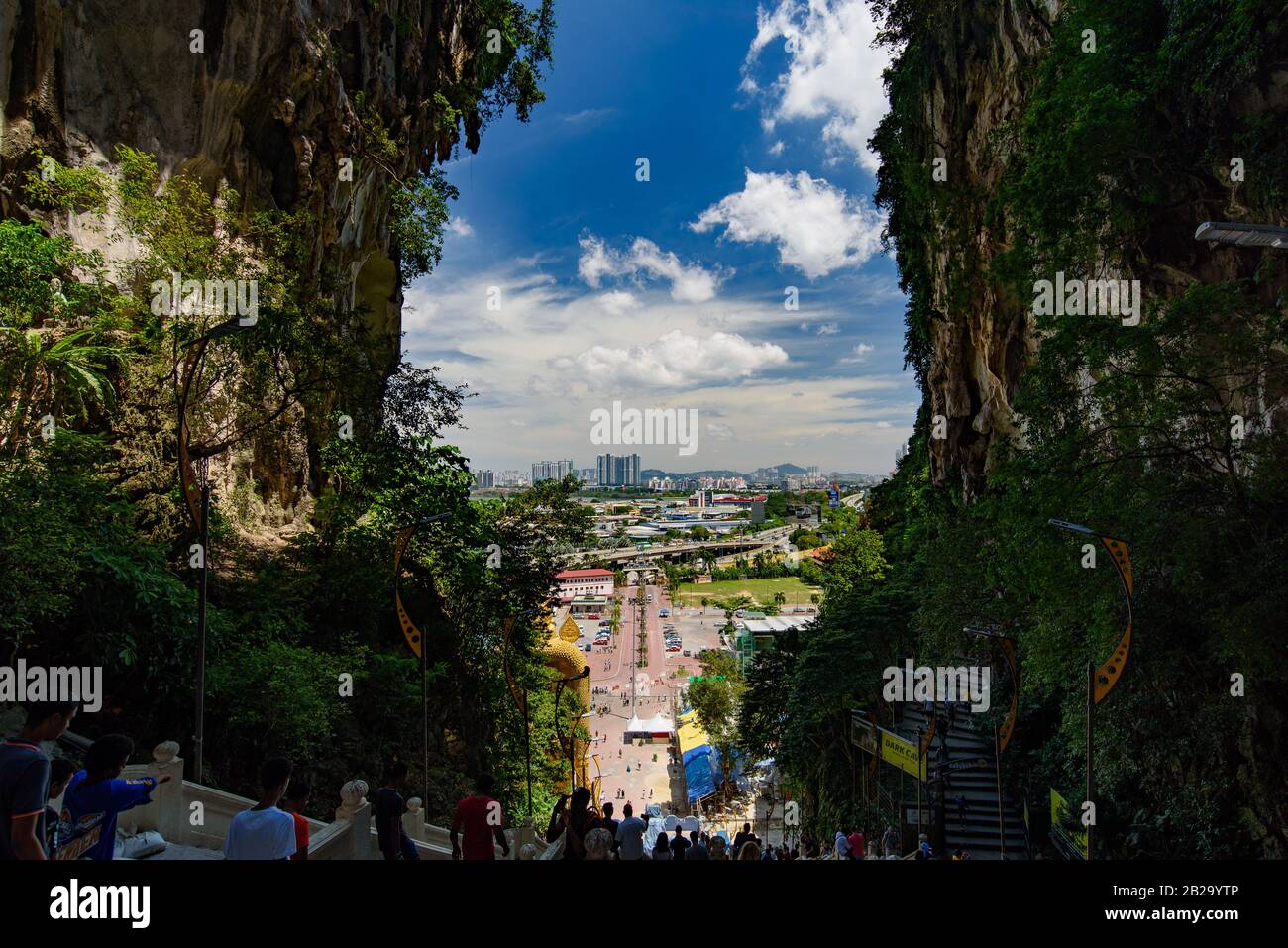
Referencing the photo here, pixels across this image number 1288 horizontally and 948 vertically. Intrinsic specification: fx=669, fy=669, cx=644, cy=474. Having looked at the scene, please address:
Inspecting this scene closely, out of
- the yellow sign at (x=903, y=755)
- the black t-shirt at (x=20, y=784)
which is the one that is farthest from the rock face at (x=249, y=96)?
the yellow sign at (x=903, y=755)

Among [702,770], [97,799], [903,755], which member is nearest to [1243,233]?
[97,799]

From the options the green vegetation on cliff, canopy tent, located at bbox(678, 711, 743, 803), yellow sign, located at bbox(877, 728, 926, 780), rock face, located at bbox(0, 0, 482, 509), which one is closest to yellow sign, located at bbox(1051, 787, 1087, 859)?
the green vegetation on cliff

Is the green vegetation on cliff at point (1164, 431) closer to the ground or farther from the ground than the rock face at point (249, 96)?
closer to the ground

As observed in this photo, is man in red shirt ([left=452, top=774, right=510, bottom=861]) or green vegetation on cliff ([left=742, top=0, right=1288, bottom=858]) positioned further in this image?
green vegetation on cliff ([left=742, top=0, right=1288, bottom=858])

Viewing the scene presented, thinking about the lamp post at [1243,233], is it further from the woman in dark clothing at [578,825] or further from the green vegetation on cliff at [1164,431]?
the woman in dark clothing at [578,825]

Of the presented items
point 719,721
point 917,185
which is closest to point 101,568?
point 917,185

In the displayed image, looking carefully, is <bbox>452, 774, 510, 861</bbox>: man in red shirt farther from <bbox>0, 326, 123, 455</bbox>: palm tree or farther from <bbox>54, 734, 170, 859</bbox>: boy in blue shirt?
<bbox>0, 326, 123, 455</bbox>: palm tree
